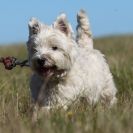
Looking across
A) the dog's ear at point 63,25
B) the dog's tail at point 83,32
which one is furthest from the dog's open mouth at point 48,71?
the dog's tail at point 83,32

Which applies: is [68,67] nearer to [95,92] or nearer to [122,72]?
[95,92]

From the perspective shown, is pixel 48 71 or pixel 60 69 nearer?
pixel 48 71

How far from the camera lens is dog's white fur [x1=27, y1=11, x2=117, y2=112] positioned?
8523 mm

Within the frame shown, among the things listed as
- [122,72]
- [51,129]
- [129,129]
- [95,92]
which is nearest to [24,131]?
[51,129]

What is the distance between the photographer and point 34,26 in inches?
352

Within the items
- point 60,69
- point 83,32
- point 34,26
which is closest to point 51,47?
point 60,69

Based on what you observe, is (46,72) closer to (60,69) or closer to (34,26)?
(60,69)

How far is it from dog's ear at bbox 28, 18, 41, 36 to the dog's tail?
5.68ft

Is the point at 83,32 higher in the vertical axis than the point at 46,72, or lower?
higher

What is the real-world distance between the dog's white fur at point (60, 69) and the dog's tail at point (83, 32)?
3.60 feet

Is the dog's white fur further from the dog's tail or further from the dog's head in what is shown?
the dog's tail

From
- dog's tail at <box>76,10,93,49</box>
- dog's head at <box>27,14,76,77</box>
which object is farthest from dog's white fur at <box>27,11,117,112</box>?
dog's tail at <box>76,10,93,49</box>

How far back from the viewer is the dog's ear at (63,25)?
9.02 meters

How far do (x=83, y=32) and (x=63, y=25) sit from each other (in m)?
1.74
